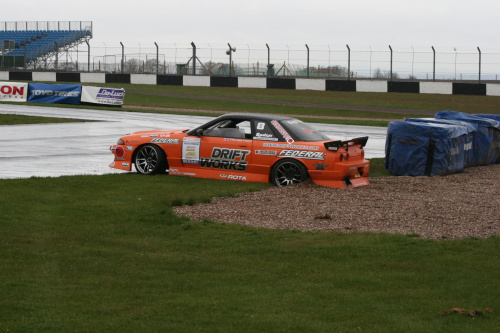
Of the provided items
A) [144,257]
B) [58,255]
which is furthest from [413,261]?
[58,255]

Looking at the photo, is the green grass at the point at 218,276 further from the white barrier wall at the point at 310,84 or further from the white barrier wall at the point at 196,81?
the white barrier wall at the point at 196,81

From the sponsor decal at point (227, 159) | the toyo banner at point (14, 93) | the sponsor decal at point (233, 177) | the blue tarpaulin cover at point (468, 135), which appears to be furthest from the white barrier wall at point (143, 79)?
the sponsor decal at point (233, 177)

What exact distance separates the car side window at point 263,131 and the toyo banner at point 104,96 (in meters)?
21.5

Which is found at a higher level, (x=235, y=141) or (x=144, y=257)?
(x=235, y=141)

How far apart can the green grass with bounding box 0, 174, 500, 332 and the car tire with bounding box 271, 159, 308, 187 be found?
123 inches

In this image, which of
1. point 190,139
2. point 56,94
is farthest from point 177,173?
point 56,94

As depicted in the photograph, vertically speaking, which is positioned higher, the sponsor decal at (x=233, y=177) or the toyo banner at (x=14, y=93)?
the toyo banner at (x=14, y=93)

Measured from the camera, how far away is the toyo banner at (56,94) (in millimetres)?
34875

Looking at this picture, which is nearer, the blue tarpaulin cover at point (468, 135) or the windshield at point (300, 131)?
the windshield at point (300, 131)

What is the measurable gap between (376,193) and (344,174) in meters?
0.68

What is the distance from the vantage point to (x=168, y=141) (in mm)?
13500

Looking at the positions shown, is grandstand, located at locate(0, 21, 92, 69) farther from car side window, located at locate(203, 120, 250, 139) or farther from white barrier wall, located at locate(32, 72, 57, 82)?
car side window, located at locate(203, 120, 250, 139)

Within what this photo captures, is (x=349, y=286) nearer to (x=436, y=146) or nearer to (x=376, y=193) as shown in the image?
(x=376, y=193)

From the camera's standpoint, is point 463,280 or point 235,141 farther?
point 235,141
